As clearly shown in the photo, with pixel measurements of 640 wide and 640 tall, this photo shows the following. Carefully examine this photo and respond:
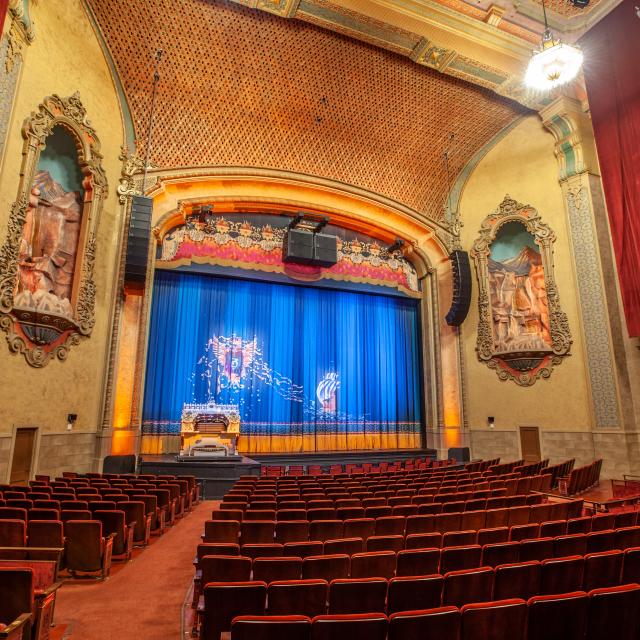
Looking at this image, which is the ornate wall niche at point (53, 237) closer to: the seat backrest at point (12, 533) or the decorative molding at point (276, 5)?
the decorative molding at point (276, 5)

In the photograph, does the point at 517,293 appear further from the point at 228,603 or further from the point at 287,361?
the point at 228,603

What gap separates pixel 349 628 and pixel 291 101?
12.7 metres

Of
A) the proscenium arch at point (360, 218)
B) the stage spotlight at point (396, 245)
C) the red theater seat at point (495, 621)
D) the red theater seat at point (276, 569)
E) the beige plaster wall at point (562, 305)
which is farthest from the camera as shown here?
the stage spotlight at point (396, 245)

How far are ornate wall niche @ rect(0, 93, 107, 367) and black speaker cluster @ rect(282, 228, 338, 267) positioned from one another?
512 centimetres

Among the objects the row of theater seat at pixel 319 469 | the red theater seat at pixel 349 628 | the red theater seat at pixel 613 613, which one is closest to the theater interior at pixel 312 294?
the row of theater seat at pixel 319 469

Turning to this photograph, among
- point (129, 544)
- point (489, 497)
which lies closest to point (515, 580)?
point (489, 497)

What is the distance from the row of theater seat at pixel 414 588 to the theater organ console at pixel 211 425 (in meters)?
9.25

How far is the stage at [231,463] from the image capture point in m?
8.94

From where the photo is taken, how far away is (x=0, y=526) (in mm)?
3723

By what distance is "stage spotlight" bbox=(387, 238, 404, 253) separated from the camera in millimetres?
14789

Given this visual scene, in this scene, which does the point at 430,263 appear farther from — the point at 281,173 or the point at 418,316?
the point at 281,173

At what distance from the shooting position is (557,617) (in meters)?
2.06

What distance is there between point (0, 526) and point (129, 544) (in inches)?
47.2

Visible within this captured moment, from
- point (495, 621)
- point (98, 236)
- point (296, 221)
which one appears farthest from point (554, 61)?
point (98, 236)
